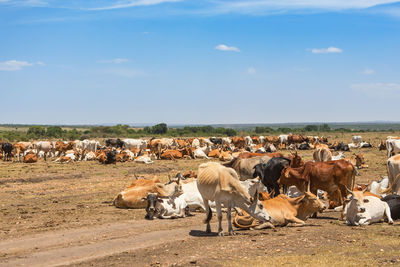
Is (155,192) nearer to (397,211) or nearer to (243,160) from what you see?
(243,160)

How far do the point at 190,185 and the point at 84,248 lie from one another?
563cm

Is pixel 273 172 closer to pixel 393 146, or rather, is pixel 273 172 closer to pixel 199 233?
pixel 199 233

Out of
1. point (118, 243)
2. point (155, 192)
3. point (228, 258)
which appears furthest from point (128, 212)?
point (228, 258)

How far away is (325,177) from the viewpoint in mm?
14508

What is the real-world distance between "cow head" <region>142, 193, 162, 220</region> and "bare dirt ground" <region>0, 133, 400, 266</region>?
32cm

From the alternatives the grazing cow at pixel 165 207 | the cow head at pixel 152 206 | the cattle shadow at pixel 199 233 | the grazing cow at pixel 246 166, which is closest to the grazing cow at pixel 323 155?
the grazing cow at pixel 246 166

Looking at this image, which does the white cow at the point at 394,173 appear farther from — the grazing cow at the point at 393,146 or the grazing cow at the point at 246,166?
the grazing cow at the point at 393,146

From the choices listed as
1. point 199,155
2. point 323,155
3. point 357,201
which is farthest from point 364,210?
point 199,155

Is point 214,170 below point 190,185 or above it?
above

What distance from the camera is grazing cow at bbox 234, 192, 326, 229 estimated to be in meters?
12.1

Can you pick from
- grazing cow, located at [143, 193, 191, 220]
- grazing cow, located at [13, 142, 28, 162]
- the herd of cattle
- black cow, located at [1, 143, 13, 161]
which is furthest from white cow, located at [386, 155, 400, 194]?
black cow, located at [1, 143, 13, 161]

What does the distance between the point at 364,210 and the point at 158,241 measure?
5373 millimetres

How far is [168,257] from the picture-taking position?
941cm

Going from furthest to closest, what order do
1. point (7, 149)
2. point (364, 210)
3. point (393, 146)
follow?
1. point (7, 149)
2. point (393, 146)
3. point (364, 210)
